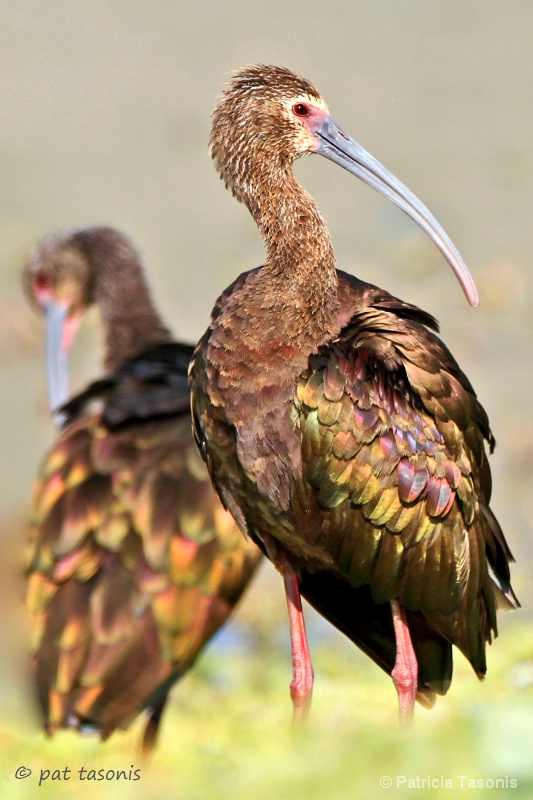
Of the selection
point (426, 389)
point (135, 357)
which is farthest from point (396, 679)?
point (135, 357)

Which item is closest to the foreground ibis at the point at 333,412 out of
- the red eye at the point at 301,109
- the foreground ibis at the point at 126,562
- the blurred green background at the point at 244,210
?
the red eye at the point at 301,109

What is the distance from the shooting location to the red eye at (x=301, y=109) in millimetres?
5273

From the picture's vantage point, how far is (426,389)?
16.5 feet

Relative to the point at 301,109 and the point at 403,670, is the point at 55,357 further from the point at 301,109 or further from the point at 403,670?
the point at 403,670

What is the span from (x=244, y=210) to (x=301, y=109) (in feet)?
22.4

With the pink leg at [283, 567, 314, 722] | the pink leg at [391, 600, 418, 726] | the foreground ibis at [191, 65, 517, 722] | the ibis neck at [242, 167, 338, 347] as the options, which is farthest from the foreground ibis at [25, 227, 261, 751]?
the ibis neck at [242, 167, 338, 347]

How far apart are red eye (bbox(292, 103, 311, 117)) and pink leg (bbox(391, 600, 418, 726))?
68.0 inches

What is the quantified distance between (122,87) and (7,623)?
7199 mm

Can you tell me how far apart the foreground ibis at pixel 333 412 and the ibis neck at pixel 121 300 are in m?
2.55

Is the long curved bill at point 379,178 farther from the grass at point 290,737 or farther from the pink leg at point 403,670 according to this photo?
the grass at point 290,737

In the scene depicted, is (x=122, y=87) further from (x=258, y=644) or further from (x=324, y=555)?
(x=324, y=555)

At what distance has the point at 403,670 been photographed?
538 centimetres

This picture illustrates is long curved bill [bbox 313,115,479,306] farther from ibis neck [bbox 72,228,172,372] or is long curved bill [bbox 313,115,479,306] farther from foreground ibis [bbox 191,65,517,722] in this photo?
ibis neck [bbox 72,228,172,372]

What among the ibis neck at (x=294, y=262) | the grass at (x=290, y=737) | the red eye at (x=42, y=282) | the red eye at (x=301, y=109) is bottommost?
the grass at (x=290, y=737)
